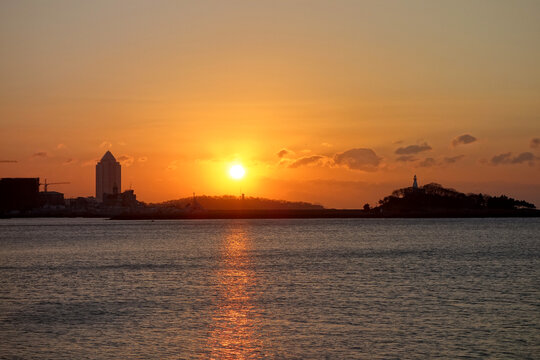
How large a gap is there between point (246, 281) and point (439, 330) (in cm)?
2793

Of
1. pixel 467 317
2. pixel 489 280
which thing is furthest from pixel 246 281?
pixel 467 317

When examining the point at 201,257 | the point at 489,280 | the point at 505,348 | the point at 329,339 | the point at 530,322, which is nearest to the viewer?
the point at 505,348

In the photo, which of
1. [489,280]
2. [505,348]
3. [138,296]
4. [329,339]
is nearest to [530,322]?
[505,348]

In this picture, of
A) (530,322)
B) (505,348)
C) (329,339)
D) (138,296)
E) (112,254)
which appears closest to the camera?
(505,348)

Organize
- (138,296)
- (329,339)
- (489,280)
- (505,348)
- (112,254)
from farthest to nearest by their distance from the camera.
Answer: (112,254)
(489,280)
(138,296)
(329,339)
(505,348)

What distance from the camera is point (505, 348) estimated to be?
31.4 meters

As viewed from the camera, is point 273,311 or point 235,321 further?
point 273,311

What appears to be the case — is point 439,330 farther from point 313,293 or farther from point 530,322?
point 313,293

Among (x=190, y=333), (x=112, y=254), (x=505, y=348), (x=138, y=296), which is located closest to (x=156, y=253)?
(x=112, y=254)

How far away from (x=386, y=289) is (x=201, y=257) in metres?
45.0

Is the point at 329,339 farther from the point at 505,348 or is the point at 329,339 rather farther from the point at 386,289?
the point at 386,289

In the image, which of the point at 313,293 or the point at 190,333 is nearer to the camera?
the point at 190,333

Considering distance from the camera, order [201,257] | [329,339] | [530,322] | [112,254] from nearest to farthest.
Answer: [329,339]
[530,322]
[201,257]
[112,254]

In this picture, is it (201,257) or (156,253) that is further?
(156,253)
